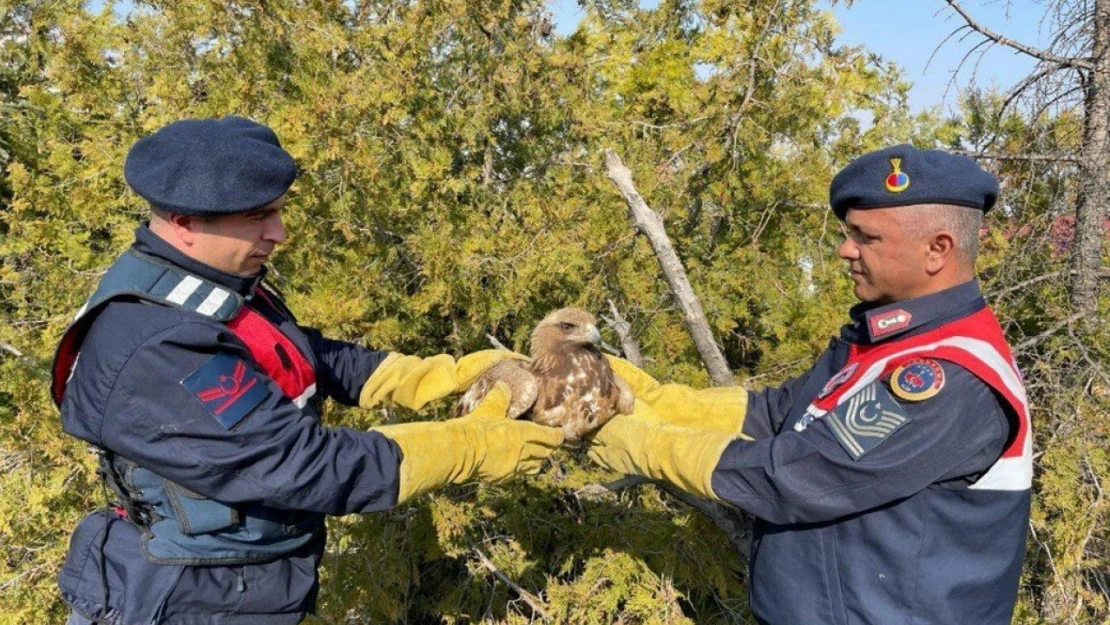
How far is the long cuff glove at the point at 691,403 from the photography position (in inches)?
131

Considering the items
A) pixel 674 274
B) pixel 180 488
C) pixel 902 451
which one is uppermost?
pixel 902 451

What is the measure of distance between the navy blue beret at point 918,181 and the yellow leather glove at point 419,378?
6.30 ft

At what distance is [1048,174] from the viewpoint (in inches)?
189

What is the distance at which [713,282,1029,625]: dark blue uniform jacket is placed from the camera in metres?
2.17

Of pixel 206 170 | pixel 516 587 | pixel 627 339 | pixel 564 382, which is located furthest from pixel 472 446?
pixel 516 587

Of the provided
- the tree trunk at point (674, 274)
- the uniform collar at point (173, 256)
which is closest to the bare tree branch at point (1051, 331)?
the tree trunk at point (674, 274)

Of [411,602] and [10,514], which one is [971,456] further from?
[10,514]

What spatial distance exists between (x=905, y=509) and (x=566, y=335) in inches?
67.5

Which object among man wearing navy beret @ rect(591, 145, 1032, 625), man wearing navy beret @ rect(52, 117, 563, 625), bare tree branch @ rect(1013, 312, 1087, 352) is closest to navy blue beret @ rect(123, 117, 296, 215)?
man wearing navy beret @ rect(52, 117, 563, 625)

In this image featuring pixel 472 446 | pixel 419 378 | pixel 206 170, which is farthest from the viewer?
pixel 419 378

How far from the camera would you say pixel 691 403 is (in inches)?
139

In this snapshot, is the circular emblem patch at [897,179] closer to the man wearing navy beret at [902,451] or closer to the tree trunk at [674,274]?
the man wearing navy beret at [902,451]

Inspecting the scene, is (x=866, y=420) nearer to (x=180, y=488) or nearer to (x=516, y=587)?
(x=180, y=488)

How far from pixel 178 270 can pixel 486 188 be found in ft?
10.5
